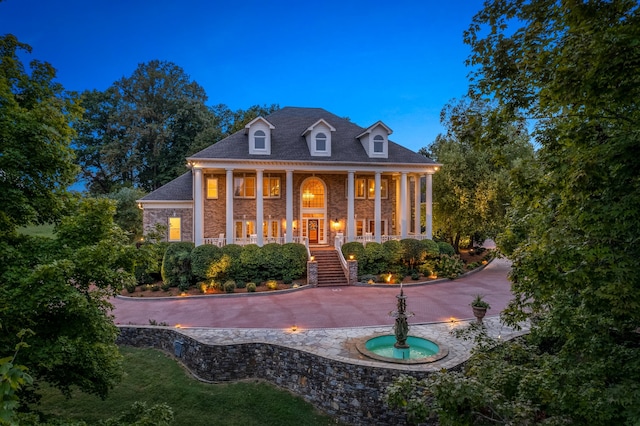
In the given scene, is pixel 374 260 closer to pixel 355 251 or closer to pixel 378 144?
pixel 355 251

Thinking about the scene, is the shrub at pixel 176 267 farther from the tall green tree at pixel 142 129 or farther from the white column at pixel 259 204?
the tall green tree at pixel 142 129

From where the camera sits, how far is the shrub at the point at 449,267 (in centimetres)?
2328

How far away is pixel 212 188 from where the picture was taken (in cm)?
2553

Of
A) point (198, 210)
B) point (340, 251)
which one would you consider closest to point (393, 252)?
point (340, 251)

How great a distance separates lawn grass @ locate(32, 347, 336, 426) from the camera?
948 cm

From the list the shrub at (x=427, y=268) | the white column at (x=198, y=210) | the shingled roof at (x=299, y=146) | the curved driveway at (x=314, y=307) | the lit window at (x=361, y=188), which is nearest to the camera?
the curved driveway at (x=314, y=307)

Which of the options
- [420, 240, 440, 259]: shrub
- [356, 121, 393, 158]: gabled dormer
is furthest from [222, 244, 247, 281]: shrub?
[356, 121, 393, 158]: gabled dormer

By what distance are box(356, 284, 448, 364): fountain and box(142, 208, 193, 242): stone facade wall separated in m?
18.0

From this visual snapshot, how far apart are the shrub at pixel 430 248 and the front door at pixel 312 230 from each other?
26.5ft

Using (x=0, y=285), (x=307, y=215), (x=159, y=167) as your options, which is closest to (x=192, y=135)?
(x=159, y=167)

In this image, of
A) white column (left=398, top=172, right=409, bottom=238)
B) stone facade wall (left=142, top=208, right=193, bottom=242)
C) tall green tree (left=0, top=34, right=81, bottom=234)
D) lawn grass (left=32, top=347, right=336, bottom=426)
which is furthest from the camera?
white column (left=398, top=172, right=409, bottom=238)

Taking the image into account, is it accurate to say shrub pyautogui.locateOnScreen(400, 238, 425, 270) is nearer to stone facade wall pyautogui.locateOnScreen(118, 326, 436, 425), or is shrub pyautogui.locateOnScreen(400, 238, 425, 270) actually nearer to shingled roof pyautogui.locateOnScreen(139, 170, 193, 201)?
stone facade wall pyautogui.locateOnScreen(118, 326, 436, 425)

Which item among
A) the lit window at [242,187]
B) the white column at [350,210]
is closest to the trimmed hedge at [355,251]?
the white column at [350,210]

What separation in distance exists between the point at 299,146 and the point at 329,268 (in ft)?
32.1
